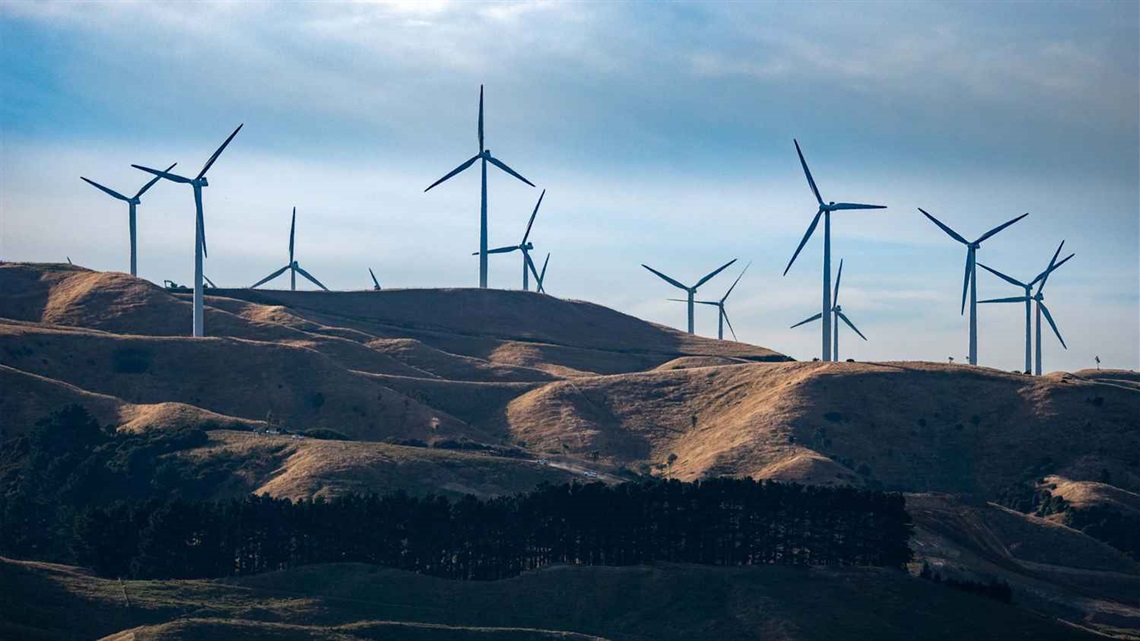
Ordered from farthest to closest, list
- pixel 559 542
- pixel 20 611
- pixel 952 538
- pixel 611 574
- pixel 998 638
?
1. pixel 952 538
2. pixel 559 542
3. pixel 611 574
4. pixel 998 638
5. pixel 20 611

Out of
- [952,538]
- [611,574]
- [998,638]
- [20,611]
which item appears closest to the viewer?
[20,611]

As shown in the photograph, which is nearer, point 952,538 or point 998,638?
point 998,638

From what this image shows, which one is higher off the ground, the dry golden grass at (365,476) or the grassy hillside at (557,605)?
the dry golden grass at (365,476)

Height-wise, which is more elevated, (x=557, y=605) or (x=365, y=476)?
(x=365, y=476)

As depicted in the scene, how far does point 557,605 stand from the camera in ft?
466

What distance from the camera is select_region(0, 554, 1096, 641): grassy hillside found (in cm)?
12812

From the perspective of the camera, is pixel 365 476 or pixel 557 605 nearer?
pixel 557 605

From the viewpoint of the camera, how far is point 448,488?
190m

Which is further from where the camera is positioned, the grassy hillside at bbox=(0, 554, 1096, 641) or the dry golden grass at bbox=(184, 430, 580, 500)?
the dry golden grass at bbox=(184, 430, 580, 500)

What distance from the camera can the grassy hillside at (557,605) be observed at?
5044 inches

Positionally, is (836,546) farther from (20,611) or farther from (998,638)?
(20,611)

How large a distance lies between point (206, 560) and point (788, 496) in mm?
56539

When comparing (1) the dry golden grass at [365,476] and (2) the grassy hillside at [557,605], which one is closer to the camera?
(2) the grassy hillside at [557,605]

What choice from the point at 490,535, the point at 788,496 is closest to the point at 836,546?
the point at 788,496
